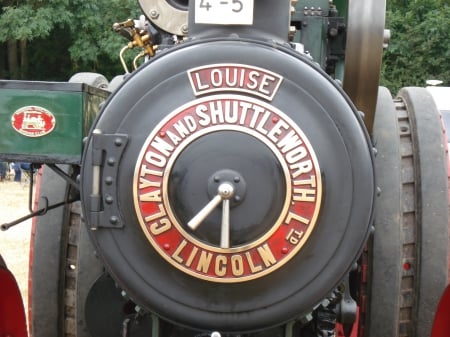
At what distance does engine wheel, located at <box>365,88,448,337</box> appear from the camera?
3.13 metres

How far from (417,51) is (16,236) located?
10.9 meters

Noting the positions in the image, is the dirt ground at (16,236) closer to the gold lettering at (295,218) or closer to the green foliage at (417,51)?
the gold lettering at (295,218)

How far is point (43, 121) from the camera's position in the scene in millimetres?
2521

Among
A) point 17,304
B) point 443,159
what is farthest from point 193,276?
point 443,159

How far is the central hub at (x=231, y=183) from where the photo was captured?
7.48 ft

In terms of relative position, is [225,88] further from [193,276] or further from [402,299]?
[402,299]

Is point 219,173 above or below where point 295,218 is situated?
above

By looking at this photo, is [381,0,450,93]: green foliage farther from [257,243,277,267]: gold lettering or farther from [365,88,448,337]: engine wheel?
[257,243,277,267]: gold lettering

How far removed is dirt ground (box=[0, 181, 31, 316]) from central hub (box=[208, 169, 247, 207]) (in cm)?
410

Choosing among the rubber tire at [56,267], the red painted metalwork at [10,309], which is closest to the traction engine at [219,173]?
the red painted metalwork at [10,309]

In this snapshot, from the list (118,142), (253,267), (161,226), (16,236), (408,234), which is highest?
(118,142)

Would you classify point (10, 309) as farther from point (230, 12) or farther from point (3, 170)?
point (3, 170)

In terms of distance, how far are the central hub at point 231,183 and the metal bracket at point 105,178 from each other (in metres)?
0.30

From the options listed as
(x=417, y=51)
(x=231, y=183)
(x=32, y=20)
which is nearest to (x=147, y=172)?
(x=231, y=183)
